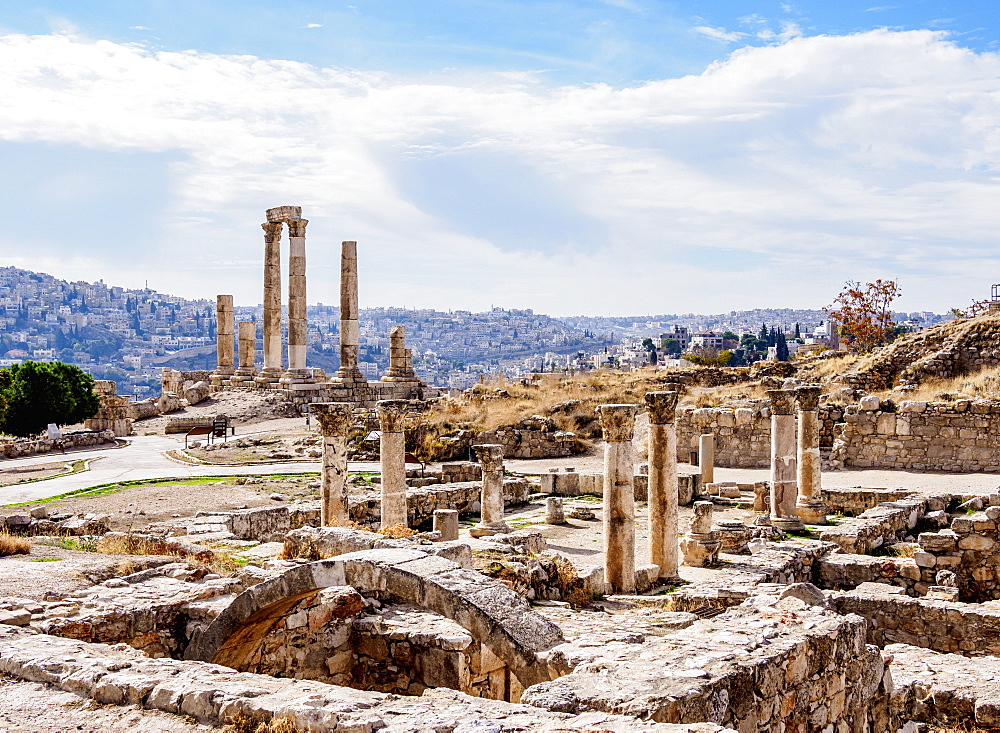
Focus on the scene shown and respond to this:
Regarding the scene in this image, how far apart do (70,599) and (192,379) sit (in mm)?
40095

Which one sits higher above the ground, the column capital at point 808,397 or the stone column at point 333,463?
the column capital at point 808,397

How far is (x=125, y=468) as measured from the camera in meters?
24.1

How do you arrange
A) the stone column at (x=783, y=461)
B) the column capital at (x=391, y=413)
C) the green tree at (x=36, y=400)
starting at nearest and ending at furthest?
the column capital at (x=391, y=413), the stone column at (x=783, y=461), the green tree at (x=36, y=400)

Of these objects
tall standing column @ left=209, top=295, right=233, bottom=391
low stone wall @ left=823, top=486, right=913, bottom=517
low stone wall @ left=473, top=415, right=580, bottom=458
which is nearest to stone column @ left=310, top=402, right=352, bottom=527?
low stone wall @ left=823, top=486, right=913, bottom=517

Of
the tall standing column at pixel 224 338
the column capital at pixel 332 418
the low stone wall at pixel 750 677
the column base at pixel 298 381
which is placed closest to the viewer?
the low stone wall at pixel 750 677

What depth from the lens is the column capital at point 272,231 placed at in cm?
3822

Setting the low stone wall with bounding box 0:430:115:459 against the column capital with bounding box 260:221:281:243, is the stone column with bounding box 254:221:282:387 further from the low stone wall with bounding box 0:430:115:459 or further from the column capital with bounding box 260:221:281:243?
the low stone wall with bounding box 0:430:115:459

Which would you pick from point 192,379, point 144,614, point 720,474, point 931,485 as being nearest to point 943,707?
point 144,614

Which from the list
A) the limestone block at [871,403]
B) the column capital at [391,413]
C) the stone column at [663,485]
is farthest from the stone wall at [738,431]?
the column capital at [391,413]

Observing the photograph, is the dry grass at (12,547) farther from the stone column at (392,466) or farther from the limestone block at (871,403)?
the limestone block at (871,403)

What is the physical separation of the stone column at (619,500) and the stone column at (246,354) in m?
28.8

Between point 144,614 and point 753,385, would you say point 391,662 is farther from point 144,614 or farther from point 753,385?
point 753,385

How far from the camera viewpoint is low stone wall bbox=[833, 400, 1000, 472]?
21281 millimetres

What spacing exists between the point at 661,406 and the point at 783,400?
467 centimetres
